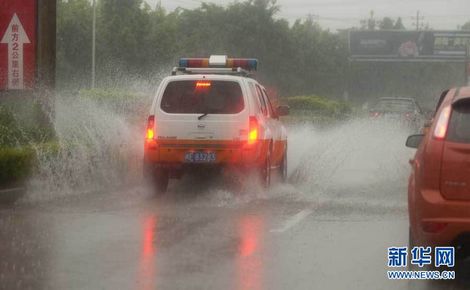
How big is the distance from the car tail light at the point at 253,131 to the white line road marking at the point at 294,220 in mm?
1737

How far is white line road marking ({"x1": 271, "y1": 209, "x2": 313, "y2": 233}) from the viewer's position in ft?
33.1

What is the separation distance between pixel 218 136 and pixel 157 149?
36.0 inches

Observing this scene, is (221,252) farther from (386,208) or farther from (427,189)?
(386,208)

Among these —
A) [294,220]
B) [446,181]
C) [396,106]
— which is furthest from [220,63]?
[396,106]

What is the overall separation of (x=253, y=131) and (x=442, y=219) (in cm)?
650

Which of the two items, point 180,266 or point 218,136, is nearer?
point 180,266

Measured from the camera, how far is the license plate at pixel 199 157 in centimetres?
1308

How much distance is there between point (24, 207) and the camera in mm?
11945

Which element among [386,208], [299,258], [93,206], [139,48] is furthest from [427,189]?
[139,48]

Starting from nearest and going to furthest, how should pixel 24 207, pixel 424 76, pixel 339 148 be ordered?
1. pixel 24 207
2. pixel 339 148
3. pixel 424 76

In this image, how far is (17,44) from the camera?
15406 mm

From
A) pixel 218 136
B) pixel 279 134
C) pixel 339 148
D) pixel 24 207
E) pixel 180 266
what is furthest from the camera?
pixel 339 148

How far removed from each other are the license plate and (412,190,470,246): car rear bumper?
20.9 feet

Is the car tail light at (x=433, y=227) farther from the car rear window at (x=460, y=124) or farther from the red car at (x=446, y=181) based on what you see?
the car rear window at (x=460, y=124)
